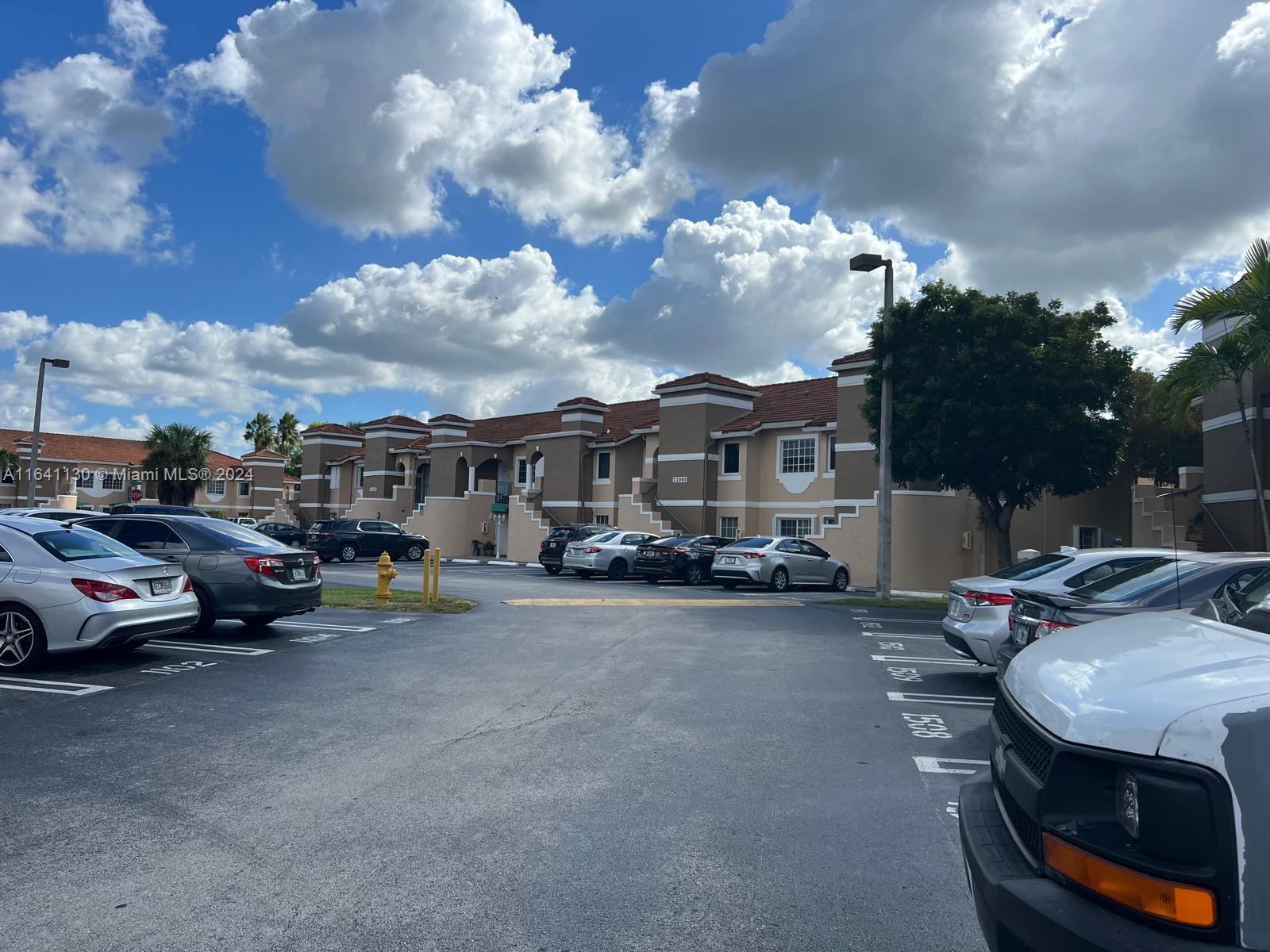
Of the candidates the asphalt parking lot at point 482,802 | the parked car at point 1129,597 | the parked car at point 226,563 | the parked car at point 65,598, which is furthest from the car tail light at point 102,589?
the parked car at point 1129,597

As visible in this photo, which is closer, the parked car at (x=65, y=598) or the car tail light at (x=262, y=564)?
the parked car at (x=65, y=598)

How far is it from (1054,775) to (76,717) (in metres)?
7.51

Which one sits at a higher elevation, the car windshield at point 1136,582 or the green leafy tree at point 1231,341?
the green leafy tree at point 1231,341

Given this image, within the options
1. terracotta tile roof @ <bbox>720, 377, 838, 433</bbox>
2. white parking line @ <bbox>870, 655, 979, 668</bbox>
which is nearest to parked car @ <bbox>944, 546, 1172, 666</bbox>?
white parking line @ <bbox>870, 655, 979, 668</bbox>

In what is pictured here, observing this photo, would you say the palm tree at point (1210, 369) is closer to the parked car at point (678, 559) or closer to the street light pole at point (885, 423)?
the street light pole at point (885, 423)

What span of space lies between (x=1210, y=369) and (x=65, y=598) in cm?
1676

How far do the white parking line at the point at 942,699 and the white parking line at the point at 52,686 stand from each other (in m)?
7.43

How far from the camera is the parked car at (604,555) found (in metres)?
27.2

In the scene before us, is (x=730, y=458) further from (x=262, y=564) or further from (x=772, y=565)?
(x=262, y=564)

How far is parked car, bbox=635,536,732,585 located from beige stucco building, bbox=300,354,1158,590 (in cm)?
510

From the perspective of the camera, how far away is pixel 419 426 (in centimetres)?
5153

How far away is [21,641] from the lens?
364 inches

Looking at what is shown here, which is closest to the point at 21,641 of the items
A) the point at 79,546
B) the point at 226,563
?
the point at 79,546

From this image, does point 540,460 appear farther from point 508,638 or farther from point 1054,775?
point 1054,775
